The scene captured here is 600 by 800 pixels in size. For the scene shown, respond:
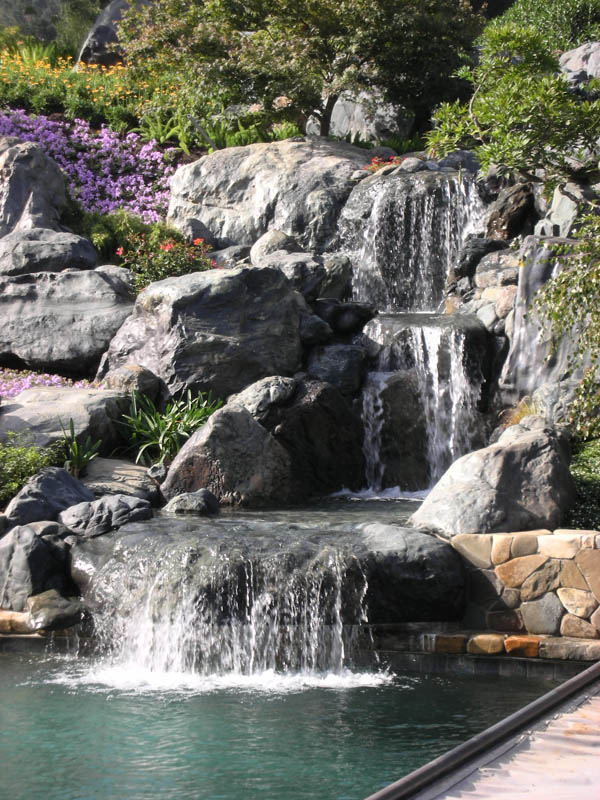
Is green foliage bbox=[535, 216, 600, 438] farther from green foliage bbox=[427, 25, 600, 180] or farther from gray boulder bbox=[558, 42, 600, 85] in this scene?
gray boulder bbox=[558, 42, 600, 85]

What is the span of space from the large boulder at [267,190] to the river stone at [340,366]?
472 centimetres

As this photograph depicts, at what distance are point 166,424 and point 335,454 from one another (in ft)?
6.90

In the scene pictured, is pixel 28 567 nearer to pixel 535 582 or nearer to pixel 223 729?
pixel 223 729

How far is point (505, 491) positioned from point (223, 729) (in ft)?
10.6

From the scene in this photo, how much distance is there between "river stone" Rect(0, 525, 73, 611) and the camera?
23.9 feet

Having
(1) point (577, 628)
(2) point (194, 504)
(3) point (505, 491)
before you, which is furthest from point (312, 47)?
(1) point (577, 628)

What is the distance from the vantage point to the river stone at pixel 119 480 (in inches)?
370

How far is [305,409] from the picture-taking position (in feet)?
34.7

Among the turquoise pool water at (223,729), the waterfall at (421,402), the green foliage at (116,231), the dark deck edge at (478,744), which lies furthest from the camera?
the green foliage at (116,231)

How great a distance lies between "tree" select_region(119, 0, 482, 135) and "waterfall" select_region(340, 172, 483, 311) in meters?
3.66

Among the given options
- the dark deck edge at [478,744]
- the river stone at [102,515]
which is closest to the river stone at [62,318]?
the river stone at [102,515]

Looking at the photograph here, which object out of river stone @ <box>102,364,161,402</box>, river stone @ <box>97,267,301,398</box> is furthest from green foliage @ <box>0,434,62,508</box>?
river stone @ <box>97,267,301,398</box>

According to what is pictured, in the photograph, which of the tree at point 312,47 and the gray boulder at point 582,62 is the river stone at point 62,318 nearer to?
the tree at point 312,47

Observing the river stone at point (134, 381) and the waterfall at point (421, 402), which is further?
the waterfall at point (421, 402)
